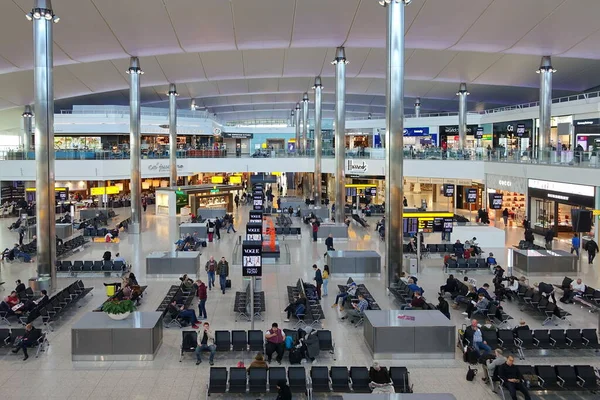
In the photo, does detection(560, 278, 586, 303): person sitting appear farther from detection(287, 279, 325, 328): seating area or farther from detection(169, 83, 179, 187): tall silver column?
detection(169, 83, 179, 187): tall silver column

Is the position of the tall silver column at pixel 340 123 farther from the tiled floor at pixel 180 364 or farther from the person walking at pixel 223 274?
the person walking at pixel 223 274

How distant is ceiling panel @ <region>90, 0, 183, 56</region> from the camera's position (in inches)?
922

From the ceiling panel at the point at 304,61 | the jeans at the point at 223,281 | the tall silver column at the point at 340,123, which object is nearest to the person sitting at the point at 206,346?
the jeans at the point at 223,281

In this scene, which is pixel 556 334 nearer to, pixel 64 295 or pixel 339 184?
pixel 64 295

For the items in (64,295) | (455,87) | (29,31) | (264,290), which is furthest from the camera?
(455,87)

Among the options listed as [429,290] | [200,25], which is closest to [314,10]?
[200,25]

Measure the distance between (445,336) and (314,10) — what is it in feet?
57.3

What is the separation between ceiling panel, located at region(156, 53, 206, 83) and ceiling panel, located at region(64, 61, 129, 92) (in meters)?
3.04

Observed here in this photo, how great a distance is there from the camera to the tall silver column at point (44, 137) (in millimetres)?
17688

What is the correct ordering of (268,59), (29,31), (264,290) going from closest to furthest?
(264,290)
(29,31)
(268,59)

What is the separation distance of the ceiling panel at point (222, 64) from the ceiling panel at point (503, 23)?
1345cm

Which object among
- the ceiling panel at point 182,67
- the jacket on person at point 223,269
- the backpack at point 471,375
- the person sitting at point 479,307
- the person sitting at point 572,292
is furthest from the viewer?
the ceiling panel at point 182,67

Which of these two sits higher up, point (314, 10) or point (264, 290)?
point (314, 10)

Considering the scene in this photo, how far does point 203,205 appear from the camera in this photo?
3909 centimetres
